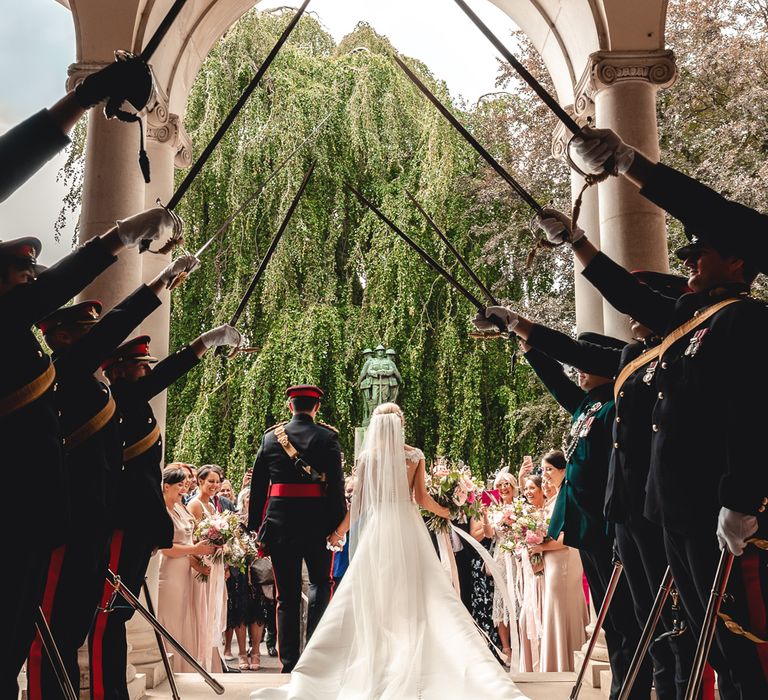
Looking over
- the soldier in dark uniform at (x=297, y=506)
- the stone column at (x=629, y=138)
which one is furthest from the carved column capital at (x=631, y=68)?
the soldier in dark uniform at (x=297, y=506)

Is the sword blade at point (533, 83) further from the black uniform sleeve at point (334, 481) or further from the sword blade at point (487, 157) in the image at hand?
the black uniform sleeve at point (334, 481)

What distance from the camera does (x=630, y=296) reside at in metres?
3.68

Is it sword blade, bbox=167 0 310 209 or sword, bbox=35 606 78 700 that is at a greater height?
sword blade, bbox=167 0 310 209

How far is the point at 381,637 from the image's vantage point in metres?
5.63

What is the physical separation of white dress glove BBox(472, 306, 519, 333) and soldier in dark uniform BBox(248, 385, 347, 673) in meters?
1.89

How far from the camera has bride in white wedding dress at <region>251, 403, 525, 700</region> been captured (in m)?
5.12

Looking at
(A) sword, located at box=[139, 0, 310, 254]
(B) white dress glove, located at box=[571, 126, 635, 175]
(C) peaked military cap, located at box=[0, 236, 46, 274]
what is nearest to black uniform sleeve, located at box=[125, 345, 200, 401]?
(A) sword, located at box=[139, 0, 310, 254]

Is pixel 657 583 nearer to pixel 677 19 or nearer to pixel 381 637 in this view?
pixel 381 637

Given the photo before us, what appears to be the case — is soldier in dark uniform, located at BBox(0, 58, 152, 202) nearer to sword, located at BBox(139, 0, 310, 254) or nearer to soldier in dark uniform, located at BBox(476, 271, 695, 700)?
sword, located at BBox(139, 0, 310, 254)

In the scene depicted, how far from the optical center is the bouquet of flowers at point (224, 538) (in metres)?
7.04

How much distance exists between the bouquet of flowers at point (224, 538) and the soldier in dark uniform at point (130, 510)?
2304mm

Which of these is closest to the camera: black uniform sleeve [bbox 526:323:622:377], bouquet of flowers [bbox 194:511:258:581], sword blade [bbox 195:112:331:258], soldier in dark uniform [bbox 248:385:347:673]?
black uniform sleeve [bbox 526:323:622:377]

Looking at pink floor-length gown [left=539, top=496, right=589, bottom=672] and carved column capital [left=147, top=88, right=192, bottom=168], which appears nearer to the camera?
carved column capital [left=147, top=88, right=192, bottom=168]

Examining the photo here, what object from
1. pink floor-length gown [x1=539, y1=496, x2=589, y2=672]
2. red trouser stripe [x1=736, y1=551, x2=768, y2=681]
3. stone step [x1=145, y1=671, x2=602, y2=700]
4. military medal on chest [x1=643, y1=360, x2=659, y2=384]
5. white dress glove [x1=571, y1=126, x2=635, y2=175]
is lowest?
stone step [x1=145, y1=671, x2=602, y2=700]
